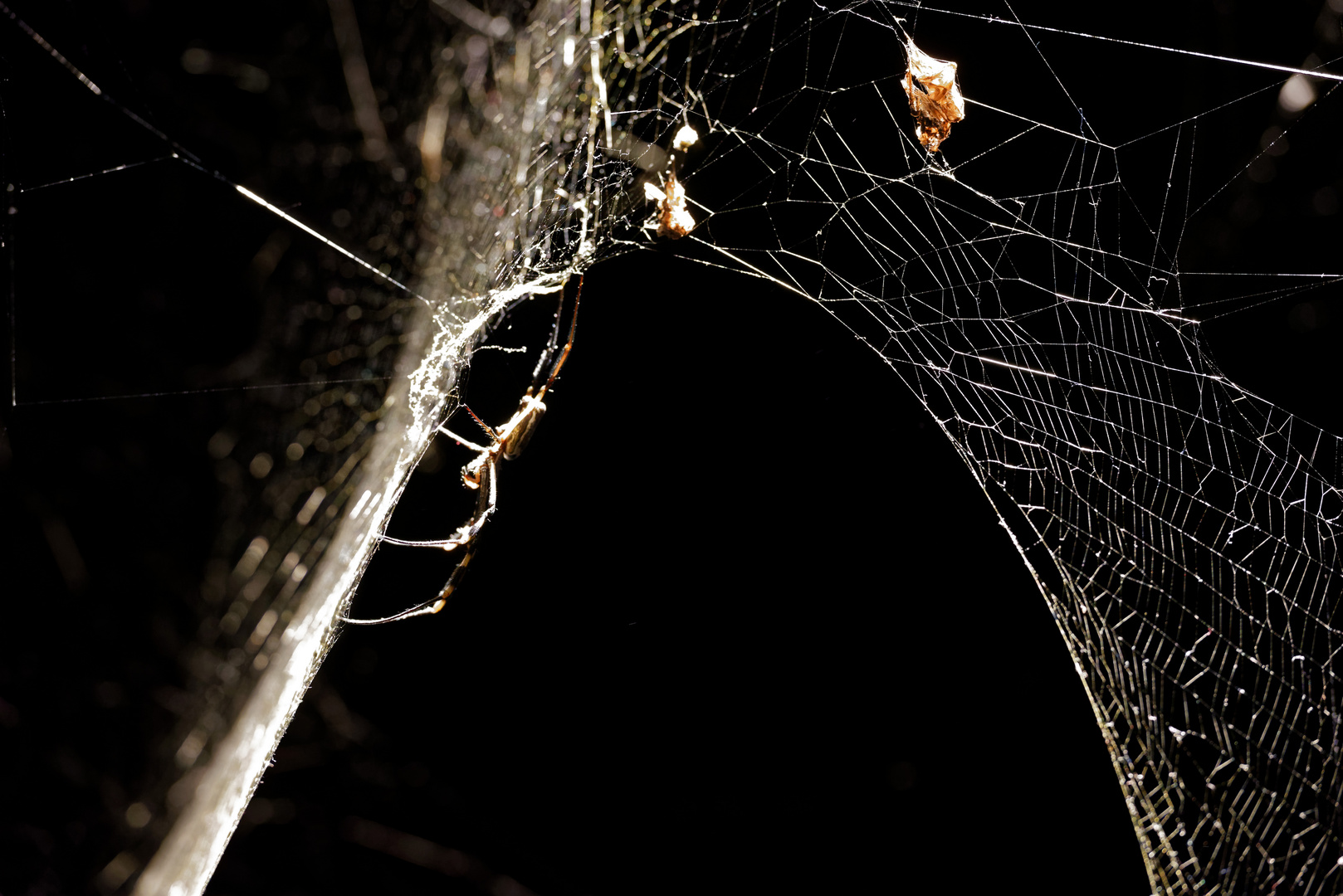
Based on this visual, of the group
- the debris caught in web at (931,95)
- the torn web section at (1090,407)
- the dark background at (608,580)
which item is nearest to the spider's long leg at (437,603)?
the dark background at (608,580)

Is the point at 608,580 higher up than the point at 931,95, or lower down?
lower down

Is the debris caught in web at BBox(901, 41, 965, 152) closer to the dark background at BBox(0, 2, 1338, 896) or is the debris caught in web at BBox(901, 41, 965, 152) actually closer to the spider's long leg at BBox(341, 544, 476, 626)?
the dark background at BBox(0, 2, 1338, 896)

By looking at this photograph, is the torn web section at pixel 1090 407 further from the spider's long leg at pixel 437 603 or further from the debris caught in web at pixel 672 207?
the spider's long leg at pixel 437 603

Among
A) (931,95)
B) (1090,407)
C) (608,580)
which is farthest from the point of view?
(608,580)

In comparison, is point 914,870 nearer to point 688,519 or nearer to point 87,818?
point 688,519

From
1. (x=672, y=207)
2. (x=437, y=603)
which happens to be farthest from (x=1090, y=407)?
(x=437, y=603)

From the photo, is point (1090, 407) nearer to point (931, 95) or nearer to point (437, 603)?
point (931, 95)

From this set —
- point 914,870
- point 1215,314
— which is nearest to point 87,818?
point 914,870
